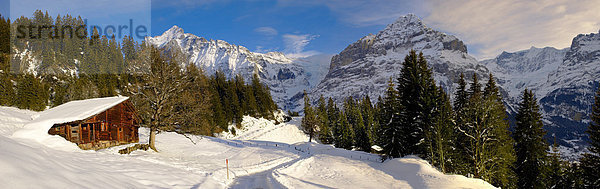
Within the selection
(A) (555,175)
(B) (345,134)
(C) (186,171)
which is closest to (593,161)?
(A) (555,175)

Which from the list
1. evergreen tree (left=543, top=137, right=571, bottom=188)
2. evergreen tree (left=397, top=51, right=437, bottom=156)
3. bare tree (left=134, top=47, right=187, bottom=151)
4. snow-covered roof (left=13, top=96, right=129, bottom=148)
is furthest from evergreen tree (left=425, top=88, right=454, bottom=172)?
snow-covered roof (left=13, top=96, right=129, bottom=148)

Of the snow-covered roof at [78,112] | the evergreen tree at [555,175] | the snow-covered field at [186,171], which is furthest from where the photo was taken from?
the evergreen tree at [555,175]

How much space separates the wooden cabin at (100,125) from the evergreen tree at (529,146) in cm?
Result: 3746

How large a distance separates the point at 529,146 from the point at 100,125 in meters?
40.9

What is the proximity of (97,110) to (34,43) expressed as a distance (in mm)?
94242

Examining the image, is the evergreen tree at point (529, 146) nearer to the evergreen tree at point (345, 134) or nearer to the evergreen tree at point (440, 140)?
the evergreen tree at point (440, 140)

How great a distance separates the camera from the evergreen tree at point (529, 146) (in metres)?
25.9

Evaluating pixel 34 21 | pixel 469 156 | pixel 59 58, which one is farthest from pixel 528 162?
pixel 34 21

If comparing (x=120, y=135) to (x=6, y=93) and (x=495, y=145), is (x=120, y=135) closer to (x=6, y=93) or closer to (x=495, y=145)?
(x=495, y=145)

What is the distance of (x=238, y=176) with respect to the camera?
18.2 metres

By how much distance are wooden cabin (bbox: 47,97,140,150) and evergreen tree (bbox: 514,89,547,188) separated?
1475 inches

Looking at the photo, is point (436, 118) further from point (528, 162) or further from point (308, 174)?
point (308, 174)

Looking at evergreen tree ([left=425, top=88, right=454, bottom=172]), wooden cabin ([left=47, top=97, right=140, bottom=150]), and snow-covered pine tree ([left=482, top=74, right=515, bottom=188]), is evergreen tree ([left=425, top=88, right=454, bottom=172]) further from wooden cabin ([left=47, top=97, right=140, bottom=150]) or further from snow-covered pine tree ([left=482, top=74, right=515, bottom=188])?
wooden cabin ([left=47, top=97, right=140, bottom=150])

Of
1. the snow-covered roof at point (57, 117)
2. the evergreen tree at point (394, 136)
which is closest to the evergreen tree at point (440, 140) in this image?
the evergreen tree at point (394, 136)
